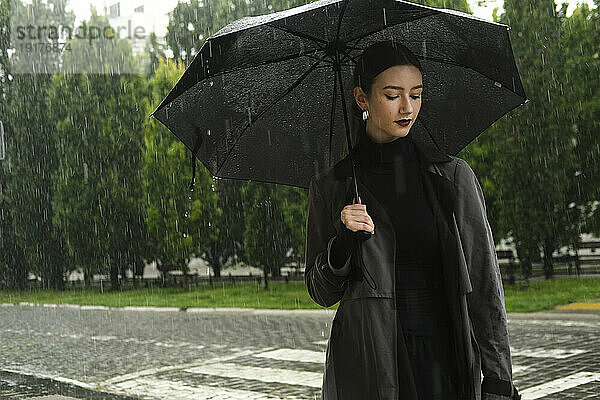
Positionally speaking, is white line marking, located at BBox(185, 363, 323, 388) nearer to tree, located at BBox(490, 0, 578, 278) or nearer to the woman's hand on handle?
the woman's hand on handle

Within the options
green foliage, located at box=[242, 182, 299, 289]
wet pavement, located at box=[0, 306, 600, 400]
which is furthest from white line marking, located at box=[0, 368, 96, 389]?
green foliage, located at box=[242, 182, 299, 289]

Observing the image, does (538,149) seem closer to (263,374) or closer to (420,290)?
(263,374)

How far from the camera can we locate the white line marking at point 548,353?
9.41 meters

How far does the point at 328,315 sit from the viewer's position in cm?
1611

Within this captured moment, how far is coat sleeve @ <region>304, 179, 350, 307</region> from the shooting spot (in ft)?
8.08

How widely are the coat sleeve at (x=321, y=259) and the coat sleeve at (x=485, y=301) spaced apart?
1.28 ft

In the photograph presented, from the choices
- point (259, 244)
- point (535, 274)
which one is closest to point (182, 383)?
point (259, 244)

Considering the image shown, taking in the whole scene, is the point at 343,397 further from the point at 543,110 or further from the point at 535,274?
the point at 535,274

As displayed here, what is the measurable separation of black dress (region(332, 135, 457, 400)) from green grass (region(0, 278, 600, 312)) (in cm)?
1274

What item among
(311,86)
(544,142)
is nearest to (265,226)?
(544,142)

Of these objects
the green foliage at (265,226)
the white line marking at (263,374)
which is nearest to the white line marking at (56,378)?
the white line marking at (263,374)

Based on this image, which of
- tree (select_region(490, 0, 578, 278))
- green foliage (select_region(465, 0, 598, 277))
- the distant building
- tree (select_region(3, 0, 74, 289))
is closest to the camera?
green foliage (select_region(465, 0, 598, 277))

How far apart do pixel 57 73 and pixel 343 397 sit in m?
30.6

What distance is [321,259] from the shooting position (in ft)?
8.29
